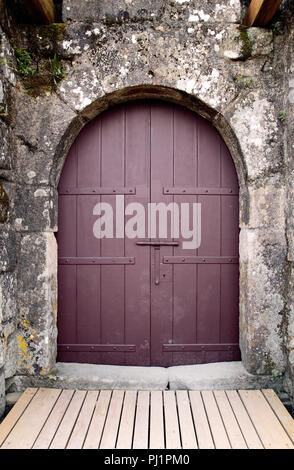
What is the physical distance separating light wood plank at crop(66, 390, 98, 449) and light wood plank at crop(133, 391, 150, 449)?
0.88ft

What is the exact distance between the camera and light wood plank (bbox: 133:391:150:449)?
1.76 metres

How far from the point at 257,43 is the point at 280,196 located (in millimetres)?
1001

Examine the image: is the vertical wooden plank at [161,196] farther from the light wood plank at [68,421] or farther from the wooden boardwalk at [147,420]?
the light wood plank at [68,421]

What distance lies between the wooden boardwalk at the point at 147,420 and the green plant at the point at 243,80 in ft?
6.49

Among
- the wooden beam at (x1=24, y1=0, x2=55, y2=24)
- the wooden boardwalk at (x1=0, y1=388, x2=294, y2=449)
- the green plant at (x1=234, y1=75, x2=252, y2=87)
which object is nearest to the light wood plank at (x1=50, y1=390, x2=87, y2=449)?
the wooden boardwalk at (x1=0, y1=388, x2=294, y2=449)

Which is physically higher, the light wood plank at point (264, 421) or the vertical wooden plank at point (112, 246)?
the vertical wooden plank at point (112, 246)

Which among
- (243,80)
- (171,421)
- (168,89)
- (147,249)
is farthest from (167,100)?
(171,421)

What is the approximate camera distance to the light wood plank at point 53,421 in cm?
176

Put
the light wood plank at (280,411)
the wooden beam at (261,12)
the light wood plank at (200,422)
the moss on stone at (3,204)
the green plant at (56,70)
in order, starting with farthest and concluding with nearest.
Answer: the green plant at (56,70) → the moss on stone at (3,204) → the wooden beam at (261,12) → the light wood plank at (280,411) → the light wood plank at (200,422)

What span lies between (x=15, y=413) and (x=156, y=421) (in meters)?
0.81

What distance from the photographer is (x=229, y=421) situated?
1.92 m

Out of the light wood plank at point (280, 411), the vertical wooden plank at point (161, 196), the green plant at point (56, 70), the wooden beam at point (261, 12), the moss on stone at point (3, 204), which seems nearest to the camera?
the light wood plank at point (280, 411)

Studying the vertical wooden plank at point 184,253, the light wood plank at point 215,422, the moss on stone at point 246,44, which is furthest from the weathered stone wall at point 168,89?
the light wood plank at point 215,422

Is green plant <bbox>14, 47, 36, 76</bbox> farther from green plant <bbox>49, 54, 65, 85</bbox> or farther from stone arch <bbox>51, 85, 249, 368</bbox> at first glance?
stone arch <bbox>51, 85, 249, 368</bbox>
